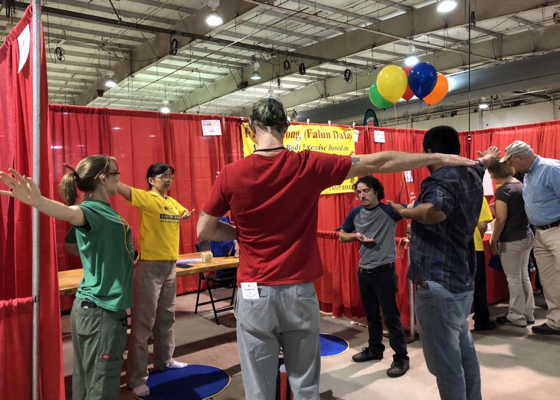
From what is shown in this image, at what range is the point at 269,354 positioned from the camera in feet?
4.99

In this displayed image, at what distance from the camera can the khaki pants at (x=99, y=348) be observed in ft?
6.42

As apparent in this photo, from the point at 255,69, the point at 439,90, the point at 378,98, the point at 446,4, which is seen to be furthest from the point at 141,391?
the point at 255,69

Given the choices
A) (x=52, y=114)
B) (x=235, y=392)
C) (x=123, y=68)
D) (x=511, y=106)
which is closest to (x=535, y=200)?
(x=235, y=392)

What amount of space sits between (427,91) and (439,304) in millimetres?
3930

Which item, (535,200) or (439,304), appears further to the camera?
(535,200)

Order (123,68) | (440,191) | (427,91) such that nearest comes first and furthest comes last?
1. (440,191)
2. (427,91)
3. (123,68)

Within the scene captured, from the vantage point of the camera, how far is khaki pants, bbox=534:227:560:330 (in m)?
3.69

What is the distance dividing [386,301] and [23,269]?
2.31 m

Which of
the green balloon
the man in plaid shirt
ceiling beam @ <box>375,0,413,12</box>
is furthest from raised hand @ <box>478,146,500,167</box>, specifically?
ceiling beam @ <box>375,0,413,12</box>

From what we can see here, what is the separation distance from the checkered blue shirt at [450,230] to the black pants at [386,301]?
1194 millimetres

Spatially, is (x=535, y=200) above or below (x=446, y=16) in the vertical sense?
below

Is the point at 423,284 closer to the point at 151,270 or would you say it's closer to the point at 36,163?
the point at 36,163

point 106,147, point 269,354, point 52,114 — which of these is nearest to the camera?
point 269,354

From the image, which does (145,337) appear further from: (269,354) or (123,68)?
(123,68)
